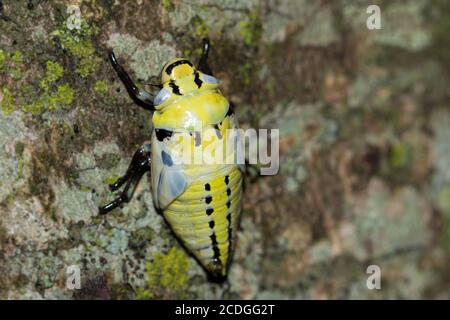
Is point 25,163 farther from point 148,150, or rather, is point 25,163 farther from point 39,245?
point 148,150

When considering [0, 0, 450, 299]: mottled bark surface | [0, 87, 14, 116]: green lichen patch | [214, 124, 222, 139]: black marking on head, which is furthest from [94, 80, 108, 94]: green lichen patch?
[214, 124, 222, 139]: black marking on head

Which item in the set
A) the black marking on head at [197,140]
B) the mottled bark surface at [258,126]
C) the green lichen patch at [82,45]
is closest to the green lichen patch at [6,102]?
the mottled bark surface at [258,126]

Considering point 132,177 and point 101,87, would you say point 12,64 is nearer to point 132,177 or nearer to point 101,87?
point 101,87

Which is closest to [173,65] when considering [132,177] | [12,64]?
[132,177]

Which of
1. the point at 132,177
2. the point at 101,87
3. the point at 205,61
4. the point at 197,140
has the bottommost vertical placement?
the point at 132,177

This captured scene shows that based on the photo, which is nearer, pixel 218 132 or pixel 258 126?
pixel 218 132
